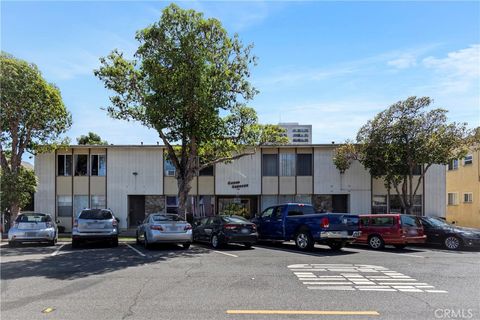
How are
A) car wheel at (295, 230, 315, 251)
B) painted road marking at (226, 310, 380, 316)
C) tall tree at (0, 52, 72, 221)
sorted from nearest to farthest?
1. painted road marking at (226, 310, 380, 316)
2. car wheel at (295, 230, 315, 251)
3. tall tree at (0, 52, 72, 221)

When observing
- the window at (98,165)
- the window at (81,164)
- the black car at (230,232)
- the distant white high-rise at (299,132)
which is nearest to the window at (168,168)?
the window at (98,165)

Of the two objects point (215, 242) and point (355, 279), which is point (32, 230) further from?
point (355, 279)

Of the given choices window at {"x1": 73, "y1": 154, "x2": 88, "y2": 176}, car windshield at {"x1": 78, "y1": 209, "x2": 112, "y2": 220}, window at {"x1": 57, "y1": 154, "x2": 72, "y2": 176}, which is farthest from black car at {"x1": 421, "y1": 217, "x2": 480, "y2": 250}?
window at {"x1": 57, "y1": 154, "x2": 72, "y2": 176}

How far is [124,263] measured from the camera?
13.0 m

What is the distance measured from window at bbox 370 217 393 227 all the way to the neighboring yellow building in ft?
59.5

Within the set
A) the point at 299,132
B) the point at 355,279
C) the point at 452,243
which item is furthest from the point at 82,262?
the point at 299,132

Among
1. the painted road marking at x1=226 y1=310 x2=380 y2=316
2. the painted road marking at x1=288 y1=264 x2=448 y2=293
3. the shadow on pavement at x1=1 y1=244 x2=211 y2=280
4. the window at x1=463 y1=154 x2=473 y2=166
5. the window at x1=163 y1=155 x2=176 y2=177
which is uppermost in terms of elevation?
the window at x1=463 y1=154 x2=473 y2=166

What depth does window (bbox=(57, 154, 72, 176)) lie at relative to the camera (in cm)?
2981

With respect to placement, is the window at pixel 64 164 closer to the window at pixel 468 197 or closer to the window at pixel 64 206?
the window at pixel 64 206

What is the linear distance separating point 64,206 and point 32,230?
12170mm

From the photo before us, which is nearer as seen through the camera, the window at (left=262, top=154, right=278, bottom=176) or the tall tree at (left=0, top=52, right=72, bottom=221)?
the tall tree at (left=0, top=52, right=72, bottom=221)

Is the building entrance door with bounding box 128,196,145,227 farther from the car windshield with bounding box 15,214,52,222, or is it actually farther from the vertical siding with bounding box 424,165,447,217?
the vertical siding with bounding box 424,165,447,217

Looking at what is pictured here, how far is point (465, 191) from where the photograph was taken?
35719mm

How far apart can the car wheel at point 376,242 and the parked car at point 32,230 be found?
12761mm
